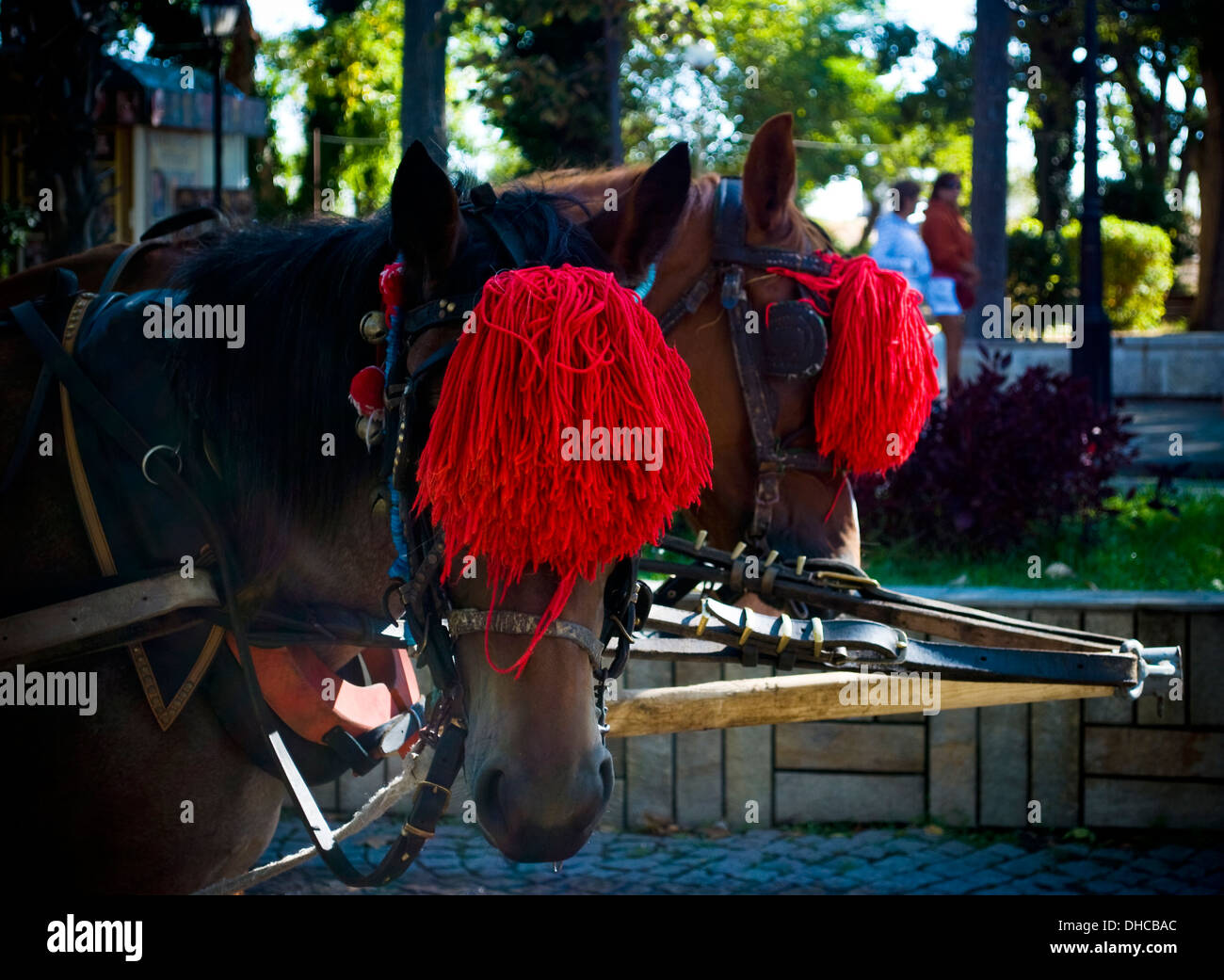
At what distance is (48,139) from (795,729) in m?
4.70

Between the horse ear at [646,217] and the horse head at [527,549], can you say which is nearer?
the horse head at [527,549]

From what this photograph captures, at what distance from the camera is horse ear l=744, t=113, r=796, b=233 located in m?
3.78

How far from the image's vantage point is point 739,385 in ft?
12.2

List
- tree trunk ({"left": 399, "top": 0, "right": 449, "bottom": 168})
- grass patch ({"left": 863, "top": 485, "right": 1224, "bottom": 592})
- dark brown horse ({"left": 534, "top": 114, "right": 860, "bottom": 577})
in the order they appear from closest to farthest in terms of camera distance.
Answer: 1. dark brown horse ({"left": 534, "top": 114, "right": 860, "bottom": 577})
2. grass patch ({"left": 863, "top": 485, "right": 1224, "bottom": 592})
3. tree trunk ({"left": 399, "top": 0, "right": 449, "bottom": 168})

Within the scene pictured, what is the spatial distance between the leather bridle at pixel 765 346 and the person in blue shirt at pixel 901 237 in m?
5.90

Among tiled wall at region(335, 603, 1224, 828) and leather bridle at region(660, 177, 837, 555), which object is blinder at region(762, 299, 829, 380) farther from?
tiled wall at region(335, 603, 1224, 828)

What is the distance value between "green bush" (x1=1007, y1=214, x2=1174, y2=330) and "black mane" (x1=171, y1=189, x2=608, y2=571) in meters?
20.0

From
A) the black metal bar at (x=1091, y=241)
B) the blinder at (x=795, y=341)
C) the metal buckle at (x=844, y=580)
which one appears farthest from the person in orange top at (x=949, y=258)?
the metal buckle at (x=844, y=580)

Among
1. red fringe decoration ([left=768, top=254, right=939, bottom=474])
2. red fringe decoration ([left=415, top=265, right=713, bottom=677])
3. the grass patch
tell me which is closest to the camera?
red fringe decoration ([left=415, top=265, right=713, bottom=677])

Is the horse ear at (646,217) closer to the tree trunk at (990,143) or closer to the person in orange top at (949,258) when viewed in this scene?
the person in orange top at (949,258)

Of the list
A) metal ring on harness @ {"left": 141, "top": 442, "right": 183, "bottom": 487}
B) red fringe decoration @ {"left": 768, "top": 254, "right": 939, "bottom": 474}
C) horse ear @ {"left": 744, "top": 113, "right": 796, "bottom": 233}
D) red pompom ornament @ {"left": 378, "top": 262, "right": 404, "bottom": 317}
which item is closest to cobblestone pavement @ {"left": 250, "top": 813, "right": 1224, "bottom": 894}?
red fringe decoration @ {"left": 768, "top": 254, "right": 939, "bottom": 474}

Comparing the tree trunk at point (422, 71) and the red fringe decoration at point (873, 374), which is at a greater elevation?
the tree trunk at point (422, 71)

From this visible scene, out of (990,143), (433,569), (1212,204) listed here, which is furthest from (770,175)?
(1212,204)

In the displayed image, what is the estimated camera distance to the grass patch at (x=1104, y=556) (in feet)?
19.0
